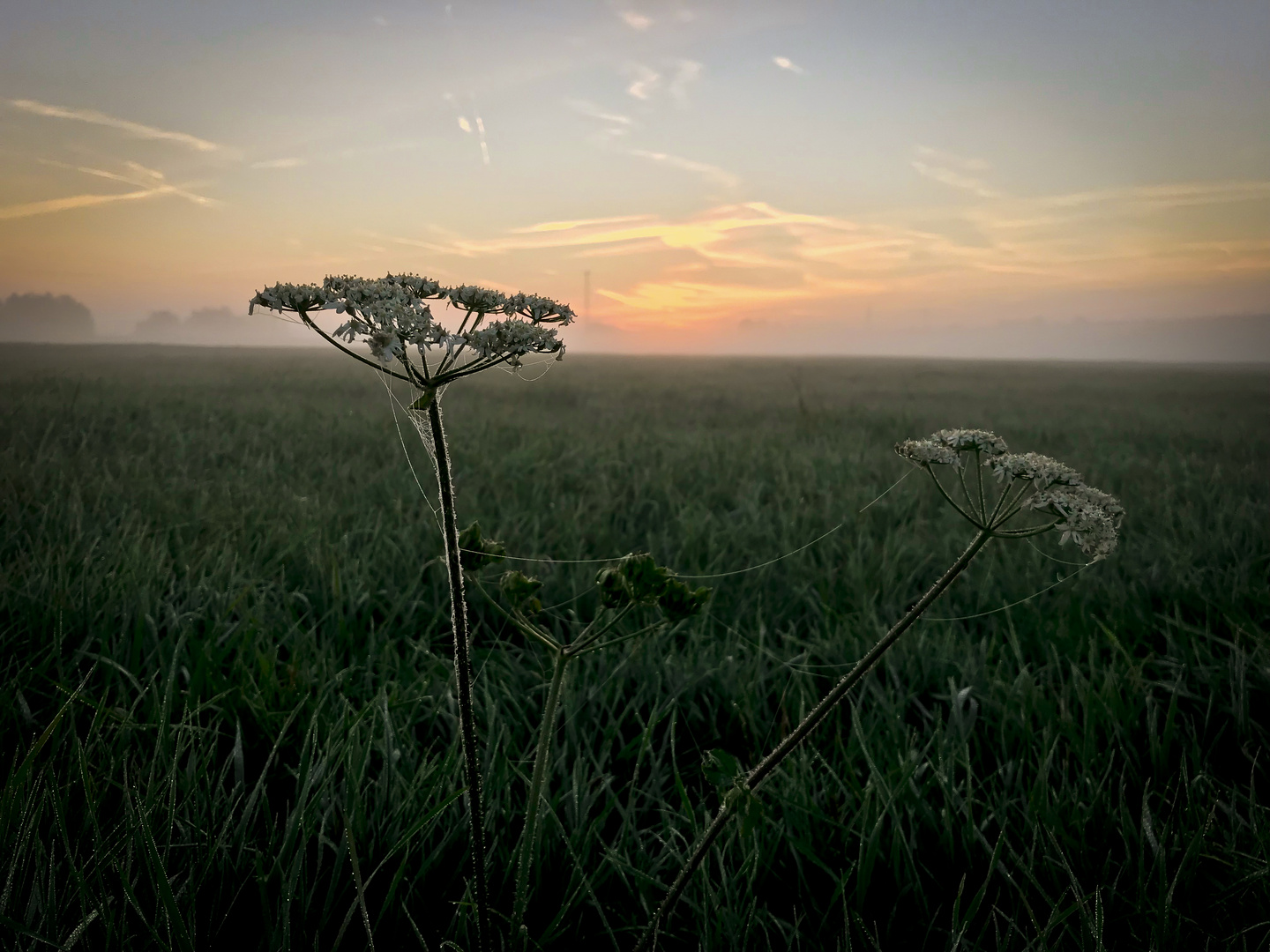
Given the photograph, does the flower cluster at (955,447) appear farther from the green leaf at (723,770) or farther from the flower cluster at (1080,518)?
the green leaf at (723,770)

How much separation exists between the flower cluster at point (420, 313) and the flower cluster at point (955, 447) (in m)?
0.88

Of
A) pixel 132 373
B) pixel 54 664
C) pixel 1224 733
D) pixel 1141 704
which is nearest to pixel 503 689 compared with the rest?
pixel 54 664

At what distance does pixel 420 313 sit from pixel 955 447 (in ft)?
4.15

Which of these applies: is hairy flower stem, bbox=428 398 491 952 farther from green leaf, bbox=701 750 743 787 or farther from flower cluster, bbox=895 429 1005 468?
flower cluster, bbox=895 429 1005 468

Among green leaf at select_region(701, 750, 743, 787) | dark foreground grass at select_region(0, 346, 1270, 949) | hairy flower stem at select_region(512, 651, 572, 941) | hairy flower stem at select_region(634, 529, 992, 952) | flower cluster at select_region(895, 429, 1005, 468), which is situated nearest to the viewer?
hairy flower stem at select_region(634, 529, 992, 952)

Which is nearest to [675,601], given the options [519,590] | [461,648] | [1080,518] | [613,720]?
[519,590]

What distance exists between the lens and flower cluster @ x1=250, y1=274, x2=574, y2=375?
136 cm

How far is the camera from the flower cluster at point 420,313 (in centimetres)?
136

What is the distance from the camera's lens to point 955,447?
1.73 metres

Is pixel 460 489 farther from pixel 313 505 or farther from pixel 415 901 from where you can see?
pixel 415 901

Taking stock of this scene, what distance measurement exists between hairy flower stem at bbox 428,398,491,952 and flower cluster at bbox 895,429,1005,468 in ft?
3.36

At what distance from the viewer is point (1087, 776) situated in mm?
2510

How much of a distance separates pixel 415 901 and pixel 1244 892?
2.42 meters

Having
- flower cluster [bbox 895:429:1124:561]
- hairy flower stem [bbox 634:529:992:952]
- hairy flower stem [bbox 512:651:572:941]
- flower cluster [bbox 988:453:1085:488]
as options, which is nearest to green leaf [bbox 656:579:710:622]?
hairy flower stem [bbox 512:651:572:941]
